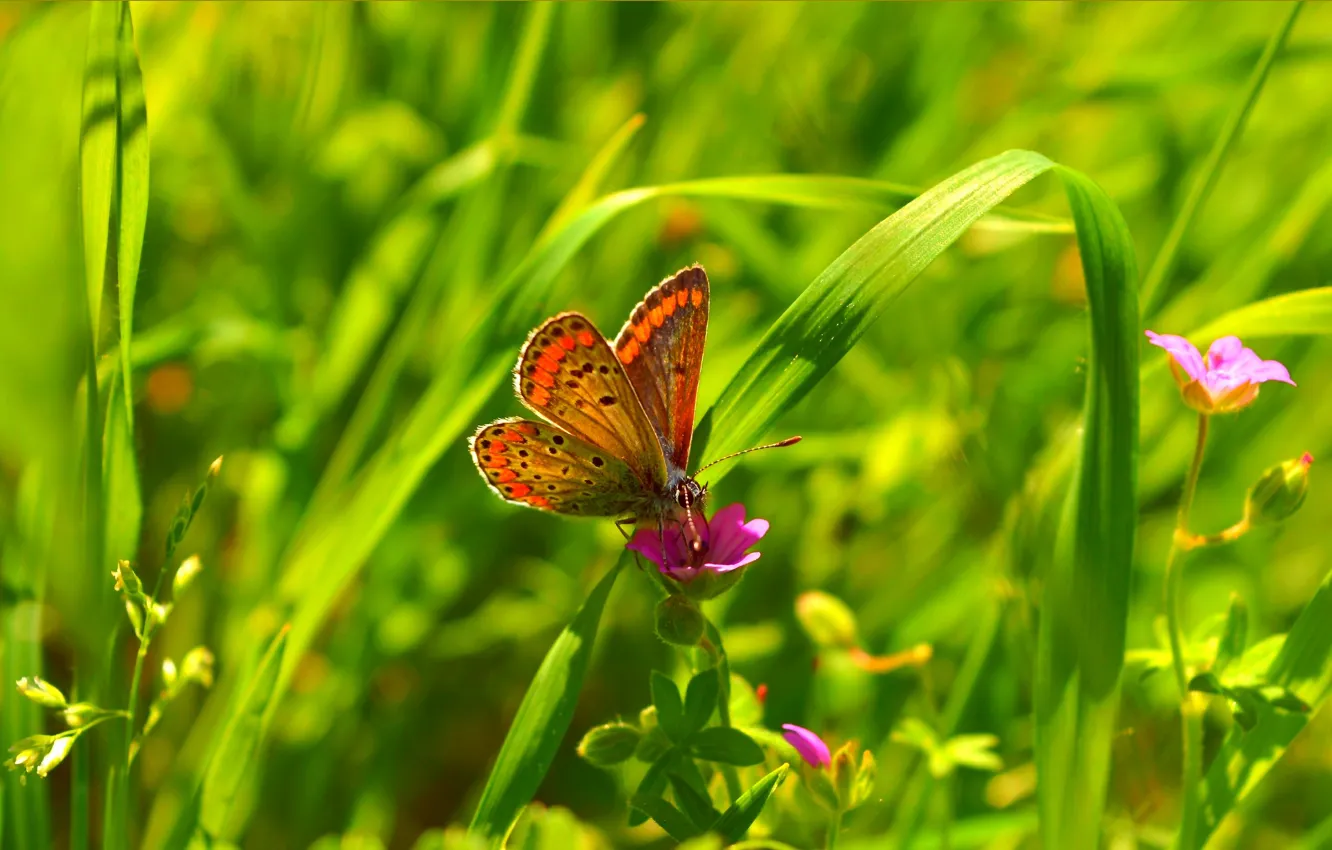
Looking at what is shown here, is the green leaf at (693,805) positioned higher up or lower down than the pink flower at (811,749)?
lower down

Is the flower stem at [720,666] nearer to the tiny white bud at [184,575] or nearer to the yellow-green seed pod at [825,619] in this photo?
the yellow-green seed pod at [825,619]

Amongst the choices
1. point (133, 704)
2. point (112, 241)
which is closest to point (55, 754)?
point (133, 704)

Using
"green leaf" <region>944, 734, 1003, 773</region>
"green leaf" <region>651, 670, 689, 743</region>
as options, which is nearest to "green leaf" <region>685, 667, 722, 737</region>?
"green leaf" <region>651, 670, 689, 743</region>

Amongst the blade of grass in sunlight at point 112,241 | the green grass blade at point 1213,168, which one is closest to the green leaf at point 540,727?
the blade of grass in sunlight at point 112,241

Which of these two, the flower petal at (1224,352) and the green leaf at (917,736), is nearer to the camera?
the flower petal at (1224,352)

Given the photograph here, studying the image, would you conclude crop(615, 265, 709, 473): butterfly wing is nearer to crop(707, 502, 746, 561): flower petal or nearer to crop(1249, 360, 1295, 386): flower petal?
crop(707, 502, 746, 561): flower petal

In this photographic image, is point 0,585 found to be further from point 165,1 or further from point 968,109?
point 968,109

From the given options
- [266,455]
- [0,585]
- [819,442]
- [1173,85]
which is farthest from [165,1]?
[1173,85]
